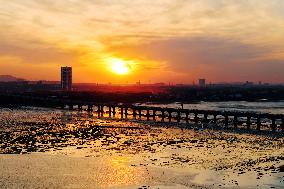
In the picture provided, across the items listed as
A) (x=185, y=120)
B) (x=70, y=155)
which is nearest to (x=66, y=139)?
(x=70, y=155)

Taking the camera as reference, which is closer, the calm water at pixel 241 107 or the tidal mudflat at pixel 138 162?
the tidal mudflat at pixel 138 162

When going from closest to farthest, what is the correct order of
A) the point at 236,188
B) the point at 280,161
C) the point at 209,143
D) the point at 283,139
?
the point at 236,188 → the point at 280,161 → the point at 209,143 → the point at 283,139

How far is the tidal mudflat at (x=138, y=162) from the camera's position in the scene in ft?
63.5

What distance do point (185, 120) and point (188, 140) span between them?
26.0 metres

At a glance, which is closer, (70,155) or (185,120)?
(70,155)

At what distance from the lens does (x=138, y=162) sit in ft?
78.7

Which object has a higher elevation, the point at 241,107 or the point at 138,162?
the point at 241,107

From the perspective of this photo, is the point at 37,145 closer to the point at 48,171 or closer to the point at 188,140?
the point at 48,171

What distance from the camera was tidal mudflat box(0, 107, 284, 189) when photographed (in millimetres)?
19344

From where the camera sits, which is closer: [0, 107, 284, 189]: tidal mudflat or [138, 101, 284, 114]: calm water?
[0, 107, 284, 189]: tidal mudflat

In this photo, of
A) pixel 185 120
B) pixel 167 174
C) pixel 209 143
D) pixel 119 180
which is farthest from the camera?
pixel 185 120

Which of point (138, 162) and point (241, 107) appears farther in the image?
point (241, 107)

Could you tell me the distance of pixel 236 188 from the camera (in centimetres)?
1811

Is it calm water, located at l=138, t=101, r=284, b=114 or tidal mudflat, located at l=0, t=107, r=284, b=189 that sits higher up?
calm water, located at l=138, t=101, r=284, b=114
